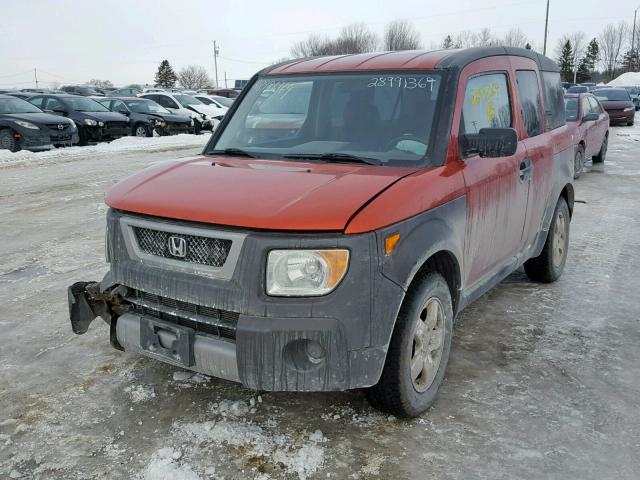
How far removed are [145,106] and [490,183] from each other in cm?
2017

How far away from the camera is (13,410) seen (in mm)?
3416

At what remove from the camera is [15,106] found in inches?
642

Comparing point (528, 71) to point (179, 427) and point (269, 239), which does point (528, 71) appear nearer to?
point (269, 239)

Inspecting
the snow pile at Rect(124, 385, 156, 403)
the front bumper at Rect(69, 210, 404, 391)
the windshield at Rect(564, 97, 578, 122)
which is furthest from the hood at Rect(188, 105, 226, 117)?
the front bumper at Rect(69, 210, 404, 391)

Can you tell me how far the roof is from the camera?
389 centimetres

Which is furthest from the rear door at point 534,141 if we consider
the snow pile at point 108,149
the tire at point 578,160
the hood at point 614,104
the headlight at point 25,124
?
the hood at point 614,104

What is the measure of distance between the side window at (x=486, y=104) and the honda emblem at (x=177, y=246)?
5.83 ft

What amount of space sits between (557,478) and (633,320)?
7.79ft

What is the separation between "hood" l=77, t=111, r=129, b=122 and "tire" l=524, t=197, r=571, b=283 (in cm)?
1610

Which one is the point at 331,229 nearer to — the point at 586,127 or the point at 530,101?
the point at 530,101

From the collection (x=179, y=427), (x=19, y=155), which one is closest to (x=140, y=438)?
(x=179, y=427)

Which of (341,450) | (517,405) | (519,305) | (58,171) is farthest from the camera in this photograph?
(58,171)

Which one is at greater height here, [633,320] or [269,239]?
[269,239]

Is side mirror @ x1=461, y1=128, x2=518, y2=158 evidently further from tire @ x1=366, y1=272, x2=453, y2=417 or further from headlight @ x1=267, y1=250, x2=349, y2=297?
headlight @ x1=267, y1=250, x2=349, y2=297
